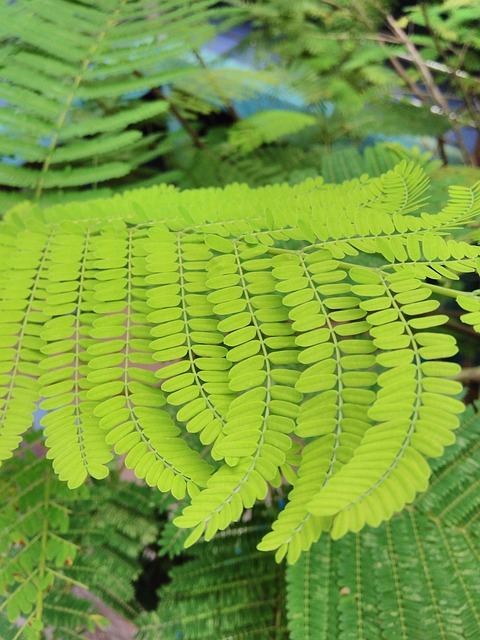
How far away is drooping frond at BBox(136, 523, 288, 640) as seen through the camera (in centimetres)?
92

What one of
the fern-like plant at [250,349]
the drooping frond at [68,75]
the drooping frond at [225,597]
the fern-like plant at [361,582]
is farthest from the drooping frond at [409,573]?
the drooping frond at [68,75]

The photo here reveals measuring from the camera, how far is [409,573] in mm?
838

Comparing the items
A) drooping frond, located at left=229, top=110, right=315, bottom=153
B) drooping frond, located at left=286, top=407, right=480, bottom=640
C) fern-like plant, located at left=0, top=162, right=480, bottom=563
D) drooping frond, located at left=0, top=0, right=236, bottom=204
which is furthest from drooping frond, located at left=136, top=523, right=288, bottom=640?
drooping frond, located at left=229, top=110, right=315, bottom=153

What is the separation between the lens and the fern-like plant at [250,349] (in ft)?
1.54

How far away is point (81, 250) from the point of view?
79 centimetres

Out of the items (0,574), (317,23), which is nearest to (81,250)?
(0,574)

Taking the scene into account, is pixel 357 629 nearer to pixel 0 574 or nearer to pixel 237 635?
pixel 237 635

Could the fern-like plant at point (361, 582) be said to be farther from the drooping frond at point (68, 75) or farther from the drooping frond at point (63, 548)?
the drooping frond at point (68, 75)

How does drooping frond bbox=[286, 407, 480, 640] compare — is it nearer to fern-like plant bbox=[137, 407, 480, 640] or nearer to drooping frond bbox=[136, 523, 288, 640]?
fern-like plant bbox=[137, 407, 480, 640]

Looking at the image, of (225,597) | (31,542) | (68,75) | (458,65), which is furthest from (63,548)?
(458,65)

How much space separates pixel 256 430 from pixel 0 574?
61 cm

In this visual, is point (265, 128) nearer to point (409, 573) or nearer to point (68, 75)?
point (68, 75)

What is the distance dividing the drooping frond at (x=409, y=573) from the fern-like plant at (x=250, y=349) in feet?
1.11

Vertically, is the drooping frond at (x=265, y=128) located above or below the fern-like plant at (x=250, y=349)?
below
